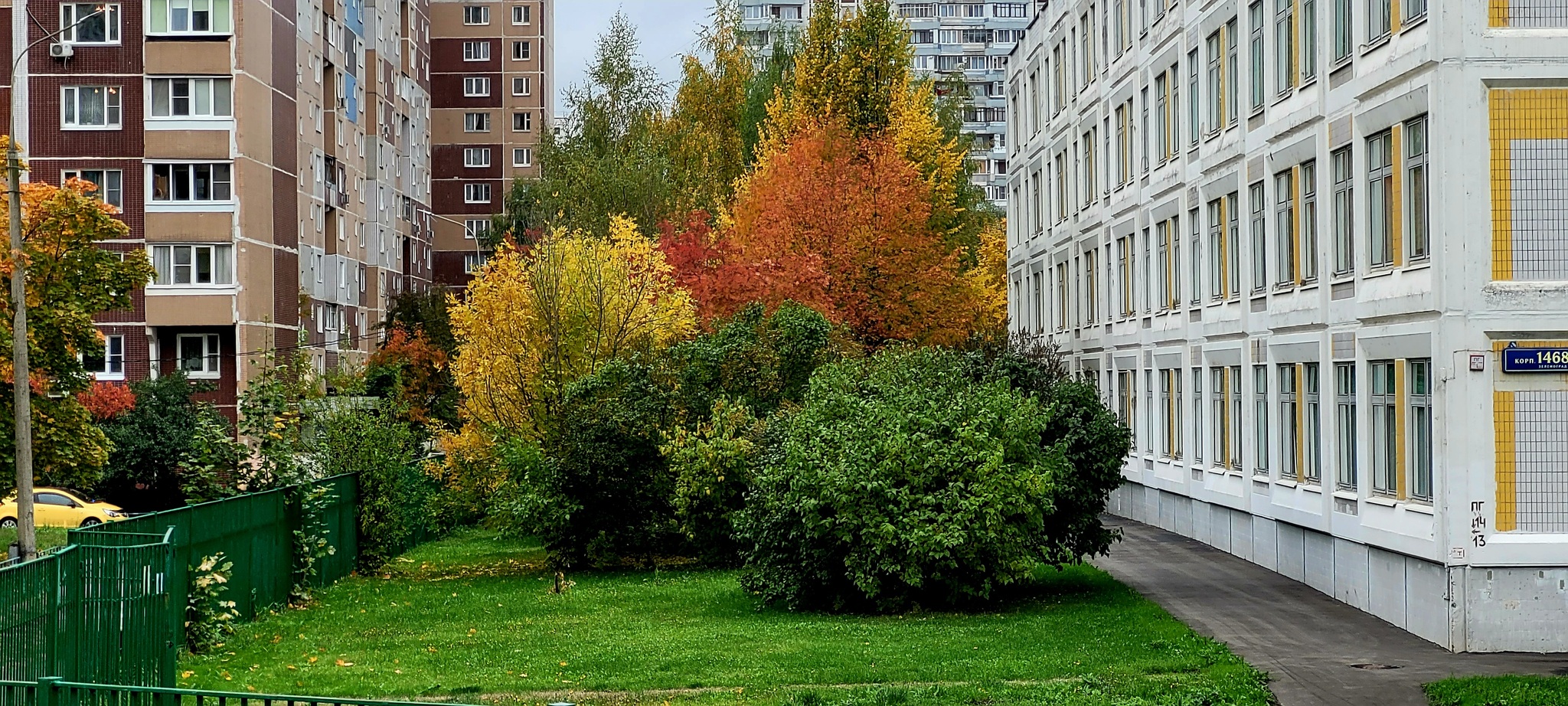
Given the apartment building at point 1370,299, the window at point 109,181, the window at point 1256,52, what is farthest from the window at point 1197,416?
the window at point 109,181

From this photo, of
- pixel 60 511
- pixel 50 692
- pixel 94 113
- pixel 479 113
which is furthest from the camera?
pixel 479 113

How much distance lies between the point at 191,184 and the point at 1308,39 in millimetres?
43886

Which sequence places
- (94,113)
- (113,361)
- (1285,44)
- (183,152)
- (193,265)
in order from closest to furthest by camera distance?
(1285,44) < (94,113) < (183,152) < (193,265) < (113,361)

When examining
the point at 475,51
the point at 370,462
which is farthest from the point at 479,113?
the point at 370,462

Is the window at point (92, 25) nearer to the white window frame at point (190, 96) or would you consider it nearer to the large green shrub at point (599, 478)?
the white window frame at point (190, 96)

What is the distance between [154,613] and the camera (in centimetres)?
1633

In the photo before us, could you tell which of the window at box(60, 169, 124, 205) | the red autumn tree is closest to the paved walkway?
the red autumn tree

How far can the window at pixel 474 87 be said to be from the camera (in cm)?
10294

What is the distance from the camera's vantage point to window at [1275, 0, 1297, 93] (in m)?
26.9

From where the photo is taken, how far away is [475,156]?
103750 mm

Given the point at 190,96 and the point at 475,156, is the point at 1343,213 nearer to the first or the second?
the point at 190,96

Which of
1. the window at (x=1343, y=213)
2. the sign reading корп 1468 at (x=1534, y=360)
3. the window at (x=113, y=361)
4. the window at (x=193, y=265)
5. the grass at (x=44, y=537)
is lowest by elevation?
the grass at (x=44, y=537)

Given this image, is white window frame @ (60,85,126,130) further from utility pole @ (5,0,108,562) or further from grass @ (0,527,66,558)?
utility pole @ (5,0,108,562)

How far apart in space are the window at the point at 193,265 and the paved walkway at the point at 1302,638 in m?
39.4
